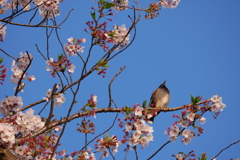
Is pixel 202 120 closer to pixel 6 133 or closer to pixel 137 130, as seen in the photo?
pixel 137 130

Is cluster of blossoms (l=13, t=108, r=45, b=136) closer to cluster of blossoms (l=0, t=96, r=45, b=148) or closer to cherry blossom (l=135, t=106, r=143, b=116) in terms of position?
cluster of blossoms (l=0, t=96, r=45, b=148)

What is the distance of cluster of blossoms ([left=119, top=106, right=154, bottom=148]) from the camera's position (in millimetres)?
4027

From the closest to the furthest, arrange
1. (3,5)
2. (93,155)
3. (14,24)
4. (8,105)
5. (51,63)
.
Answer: (8,105) < (14,24) < (51,63) < (3,5) < (93,155)

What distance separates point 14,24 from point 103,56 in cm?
128

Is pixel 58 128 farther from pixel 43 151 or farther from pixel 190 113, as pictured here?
pixel 190 113

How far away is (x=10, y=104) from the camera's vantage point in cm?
382

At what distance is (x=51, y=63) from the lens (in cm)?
446

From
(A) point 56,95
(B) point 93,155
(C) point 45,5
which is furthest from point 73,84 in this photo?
(B) point 93,155

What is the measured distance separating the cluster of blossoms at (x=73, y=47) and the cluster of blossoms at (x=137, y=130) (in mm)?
1368

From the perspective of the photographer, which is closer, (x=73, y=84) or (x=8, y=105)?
(x=8, y=105)

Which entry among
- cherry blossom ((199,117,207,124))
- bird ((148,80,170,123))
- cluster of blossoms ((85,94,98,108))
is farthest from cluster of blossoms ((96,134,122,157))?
bird ((148,80,170,123))

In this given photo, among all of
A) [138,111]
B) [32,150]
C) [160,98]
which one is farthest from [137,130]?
[160,98]

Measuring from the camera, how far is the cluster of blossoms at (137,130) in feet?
13.2

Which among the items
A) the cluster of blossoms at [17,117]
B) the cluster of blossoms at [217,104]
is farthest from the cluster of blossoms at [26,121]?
the cluster of blossoms at [217,104]
